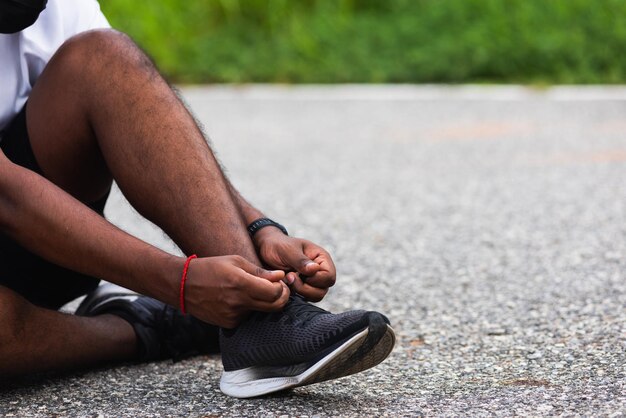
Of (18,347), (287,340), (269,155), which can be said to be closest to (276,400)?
(287,340)

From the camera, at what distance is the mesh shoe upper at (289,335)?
1.90 metres

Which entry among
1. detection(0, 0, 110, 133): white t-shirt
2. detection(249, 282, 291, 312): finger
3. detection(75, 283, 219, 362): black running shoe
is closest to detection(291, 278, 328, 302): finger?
detection(249, 282, 291, 312): finger

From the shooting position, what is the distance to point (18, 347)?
2.07m

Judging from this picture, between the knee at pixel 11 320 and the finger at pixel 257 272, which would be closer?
the finger at pixel 257 272

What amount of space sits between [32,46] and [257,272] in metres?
0.75

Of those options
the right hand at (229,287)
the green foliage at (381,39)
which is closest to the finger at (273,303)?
the right hand at (229,287)

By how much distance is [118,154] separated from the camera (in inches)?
81.7

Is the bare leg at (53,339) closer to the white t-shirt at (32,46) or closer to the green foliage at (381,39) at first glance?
the white t-shirt at (32,46)

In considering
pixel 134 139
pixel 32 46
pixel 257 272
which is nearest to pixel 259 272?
pixel 257 272

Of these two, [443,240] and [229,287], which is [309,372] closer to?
[229,287]

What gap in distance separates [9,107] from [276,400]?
798mm

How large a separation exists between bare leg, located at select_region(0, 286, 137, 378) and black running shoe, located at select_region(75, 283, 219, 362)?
1.1 inches

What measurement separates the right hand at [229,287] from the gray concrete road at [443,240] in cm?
23

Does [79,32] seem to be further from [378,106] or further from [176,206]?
[378,106]
